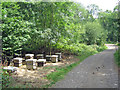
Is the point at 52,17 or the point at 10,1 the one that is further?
the point at 52,17

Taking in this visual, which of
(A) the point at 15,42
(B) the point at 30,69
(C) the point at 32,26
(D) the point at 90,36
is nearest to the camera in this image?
(B) the point at 30,69

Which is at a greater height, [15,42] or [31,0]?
[31,0]

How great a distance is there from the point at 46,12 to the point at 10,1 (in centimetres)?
263

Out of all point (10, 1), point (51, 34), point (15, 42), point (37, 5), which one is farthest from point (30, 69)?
point (37, 5)

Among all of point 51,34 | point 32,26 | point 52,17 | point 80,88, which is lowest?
point 80,88

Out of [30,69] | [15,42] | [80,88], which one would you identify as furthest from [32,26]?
[80,88]

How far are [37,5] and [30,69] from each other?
4928mm

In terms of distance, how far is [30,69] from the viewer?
6.60 meters

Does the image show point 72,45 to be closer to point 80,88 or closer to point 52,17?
point 52,17

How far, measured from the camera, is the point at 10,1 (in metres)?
7.43

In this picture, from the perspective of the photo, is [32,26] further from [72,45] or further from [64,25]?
[72,45]

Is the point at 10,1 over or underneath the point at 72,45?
over

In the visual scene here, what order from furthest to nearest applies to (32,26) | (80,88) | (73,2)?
(73,2)
(32,26)
(80,88)

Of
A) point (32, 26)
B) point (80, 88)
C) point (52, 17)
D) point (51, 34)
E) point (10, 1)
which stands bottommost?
point (80, 88)
